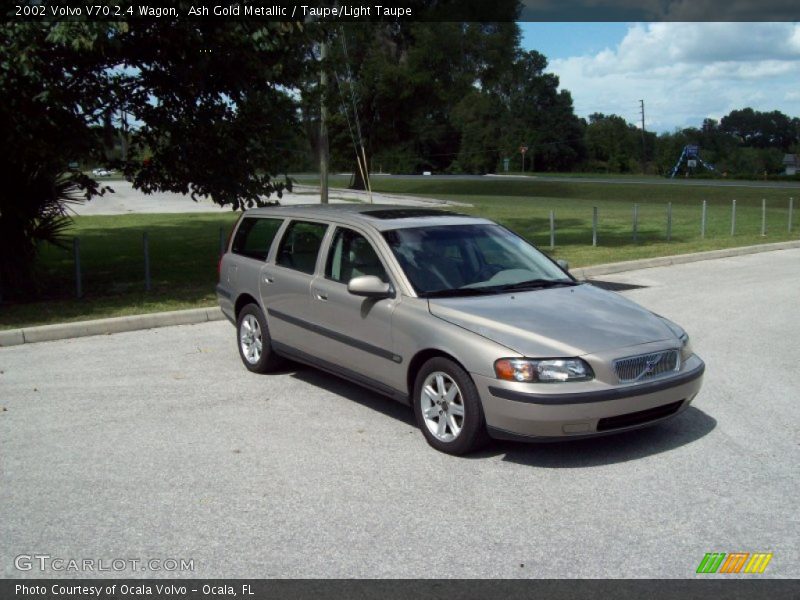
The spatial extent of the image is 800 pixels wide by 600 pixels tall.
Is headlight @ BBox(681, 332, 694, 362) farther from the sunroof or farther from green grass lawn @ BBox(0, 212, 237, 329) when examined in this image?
green grass lawn @ BBox(0, 212, 237, 329)

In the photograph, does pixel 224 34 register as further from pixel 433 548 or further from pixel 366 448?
pixel 433 548

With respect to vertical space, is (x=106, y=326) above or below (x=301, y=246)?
below

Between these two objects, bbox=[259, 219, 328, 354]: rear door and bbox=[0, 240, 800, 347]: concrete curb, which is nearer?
bbox=[259, 219, 328, 354]: rear door

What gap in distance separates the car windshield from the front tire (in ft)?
2.26

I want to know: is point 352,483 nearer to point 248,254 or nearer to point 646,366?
point 646,366

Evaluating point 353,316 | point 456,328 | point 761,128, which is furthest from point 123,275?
point 761,128

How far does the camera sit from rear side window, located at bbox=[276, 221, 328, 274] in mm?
7352

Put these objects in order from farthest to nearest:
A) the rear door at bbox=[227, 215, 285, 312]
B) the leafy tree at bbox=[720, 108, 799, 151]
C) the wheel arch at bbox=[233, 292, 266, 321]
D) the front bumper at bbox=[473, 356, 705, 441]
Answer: the leafy tree at bbox=[720, 108, 799, 151]
the wheel arch at bbox=[233, 292, 266, 321]
the rear door at bbox=[227, 215, 285, 312]
the front bumper at bbox=[473, 356, 705, 441]

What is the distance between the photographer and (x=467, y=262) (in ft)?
22.1

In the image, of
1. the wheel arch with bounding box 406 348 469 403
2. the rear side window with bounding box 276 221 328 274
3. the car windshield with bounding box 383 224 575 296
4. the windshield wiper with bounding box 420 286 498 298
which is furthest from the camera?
the rear side window with bounding box 276 221 328 274

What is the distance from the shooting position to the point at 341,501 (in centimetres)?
498

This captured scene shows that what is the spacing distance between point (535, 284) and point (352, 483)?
89.1 inches

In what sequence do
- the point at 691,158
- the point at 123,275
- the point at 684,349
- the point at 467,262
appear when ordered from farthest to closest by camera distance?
the point at 691,158 < the point at 123,275 < the point at 467,262 < the point at 684,349

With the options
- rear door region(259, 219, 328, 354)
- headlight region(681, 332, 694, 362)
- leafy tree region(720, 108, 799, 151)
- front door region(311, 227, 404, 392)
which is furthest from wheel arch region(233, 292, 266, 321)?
leafy tree region(720, 108, 799, 151)
